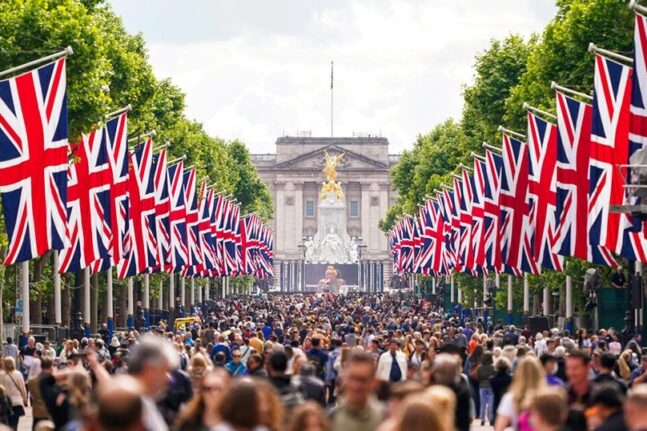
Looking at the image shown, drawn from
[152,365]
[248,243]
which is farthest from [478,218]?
[248,243]

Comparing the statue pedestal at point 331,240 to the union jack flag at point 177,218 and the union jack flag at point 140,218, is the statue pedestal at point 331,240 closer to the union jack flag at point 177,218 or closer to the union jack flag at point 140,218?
the union jack flag at point 177,218

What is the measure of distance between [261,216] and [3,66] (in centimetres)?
12756

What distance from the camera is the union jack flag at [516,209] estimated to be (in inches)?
1860

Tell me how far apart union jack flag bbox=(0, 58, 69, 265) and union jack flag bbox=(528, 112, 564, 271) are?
40.5ft

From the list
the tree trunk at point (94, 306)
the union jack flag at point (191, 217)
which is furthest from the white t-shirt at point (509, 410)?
the tree trunk at point (94, 306)

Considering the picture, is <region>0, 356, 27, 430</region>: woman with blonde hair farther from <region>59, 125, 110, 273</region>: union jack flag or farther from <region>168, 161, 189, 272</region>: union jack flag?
<region>168, 161, 189, 272</region>: union jack flag

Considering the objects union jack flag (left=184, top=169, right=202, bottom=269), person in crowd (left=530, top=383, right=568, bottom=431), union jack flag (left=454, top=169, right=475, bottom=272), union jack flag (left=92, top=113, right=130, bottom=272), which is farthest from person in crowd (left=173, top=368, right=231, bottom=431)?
union jack flag (left=184, top=169, right=202, bottom=269)

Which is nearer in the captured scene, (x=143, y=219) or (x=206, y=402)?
(x=206, y=402)

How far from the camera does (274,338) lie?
135ft

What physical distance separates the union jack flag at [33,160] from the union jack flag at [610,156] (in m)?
9.07

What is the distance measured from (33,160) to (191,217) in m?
31.9

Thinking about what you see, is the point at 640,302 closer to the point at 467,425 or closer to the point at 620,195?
the point at 620,195

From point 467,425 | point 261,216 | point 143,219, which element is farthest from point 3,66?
point 261,216

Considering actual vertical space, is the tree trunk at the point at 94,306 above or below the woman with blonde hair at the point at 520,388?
above
